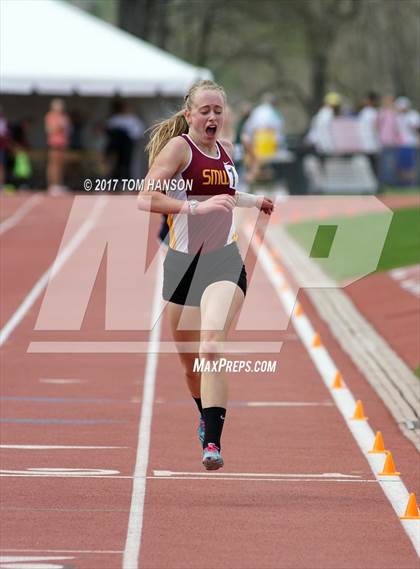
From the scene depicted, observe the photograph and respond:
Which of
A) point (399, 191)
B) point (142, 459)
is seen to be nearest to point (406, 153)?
point (399, 191)

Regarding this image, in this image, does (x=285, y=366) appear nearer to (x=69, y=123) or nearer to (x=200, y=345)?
(x=200, y=345)

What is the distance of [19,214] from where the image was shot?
33.3m

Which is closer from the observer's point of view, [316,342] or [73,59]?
[316,342]

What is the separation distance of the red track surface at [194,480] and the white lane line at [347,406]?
0.07 metres

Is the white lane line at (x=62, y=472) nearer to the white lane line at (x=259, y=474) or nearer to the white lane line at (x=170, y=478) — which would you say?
the white lane line at (x=170, y=478)

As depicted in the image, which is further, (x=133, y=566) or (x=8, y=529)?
(x=8, y=529)

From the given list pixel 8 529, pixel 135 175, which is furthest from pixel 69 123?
pixel 8 529

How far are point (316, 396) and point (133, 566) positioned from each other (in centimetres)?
612

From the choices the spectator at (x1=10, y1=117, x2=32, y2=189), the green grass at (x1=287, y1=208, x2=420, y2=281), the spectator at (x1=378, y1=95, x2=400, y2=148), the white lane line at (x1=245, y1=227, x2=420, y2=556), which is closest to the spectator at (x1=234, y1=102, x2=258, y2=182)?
the green grass at (x1=287, y1=208, x2=420, y2=281)

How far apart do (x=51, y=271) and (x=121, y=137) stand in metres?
13.5

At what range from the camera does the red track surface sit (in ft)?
27.6

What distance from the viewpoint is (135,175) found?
39.3 m

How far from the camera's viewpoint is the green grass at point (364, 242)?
24.5 metres

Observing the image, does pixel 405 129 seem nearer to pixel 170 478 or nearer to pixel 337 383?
pixel 337 383
